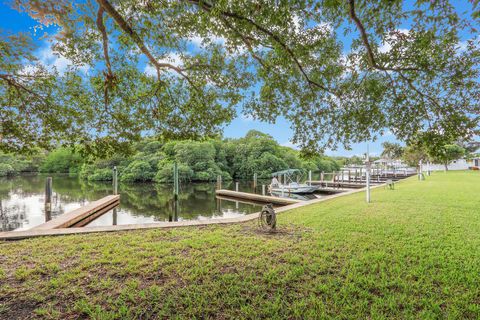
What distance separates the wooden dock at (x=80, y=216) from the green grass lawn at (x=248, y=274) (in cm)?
236

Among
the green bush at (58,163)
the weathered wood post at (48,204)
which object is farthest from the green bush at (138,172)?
the green bush at (58,163)

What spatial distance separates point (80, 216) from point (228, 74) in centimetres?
823

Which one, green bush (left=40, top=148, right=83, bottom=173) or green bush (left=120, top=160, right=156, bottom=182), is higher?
green bush (left=40, top=148, right=83, bottom=173)

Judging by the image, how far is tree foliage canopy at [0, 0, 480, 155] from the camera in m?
3.85

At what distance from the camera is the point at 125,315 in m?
2.62

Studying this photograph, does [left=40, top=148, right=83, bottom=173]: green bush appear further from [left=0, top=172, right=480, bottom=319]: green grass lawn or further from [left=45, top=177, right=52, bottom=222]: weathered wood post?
[left=0, top=172, right=480, bottom=319]: green grass lawn

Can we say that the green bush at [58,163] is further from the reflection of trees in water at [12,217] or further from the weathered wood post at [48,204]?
the weathered wood post at [48,204]

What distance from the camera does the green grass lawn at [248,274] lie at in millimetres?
2719

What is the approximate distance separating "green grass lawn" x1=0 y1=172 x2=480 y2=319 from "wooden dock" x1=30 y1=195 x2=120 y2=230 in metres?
2.36

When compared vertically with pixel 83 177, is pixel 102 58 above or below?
above

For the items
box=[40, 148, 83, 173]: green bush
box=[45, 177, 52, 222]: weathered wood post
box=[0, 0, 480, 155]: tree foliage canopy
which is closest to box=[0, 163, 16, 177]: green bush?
box=[40, 148, 83, 173]: green bush

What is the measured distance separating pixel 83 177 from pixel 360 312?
145 ft

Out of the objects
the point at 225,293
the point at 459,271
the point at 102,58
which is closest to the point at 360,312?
the point at 225,293

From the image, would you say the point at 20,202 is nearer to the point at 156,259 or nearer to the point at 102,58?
the point at 102,58
